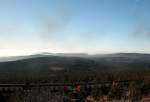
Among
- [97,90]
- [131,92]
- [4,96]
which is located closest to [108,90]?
[97,90]

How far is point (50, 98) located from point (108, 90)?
414 inches

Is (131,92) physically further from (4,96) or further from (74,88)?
(4,96)

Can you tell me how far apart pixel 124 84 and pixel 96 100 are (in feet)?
17.0

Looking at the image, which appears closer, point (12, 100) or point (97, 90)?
point (12, 100)

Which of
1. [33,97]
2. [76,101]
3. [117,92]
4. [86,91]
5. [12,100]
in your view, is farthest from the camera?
[86,91]

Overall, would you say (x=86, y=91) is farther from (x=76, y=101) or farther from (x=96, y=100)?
(x=76, y=101)

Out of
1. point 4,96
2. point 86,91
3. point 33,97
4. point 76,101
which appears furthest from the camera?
point 86,91

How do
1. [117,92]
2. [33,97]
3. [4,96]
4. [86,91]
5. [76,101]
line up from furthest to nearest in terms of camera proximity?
[86,91] < [117,92] < [4,96] < [76,101] < [33,97]

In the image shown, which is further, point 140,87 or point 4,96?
point 140,87

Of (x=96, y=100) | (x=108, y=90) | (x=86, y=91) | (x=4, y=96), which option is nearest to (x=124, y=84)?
(x=108, y=90)

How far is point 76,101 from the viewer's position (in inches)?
758

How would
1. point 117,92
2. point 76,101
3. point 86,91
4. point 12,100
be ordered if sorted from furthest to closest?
point 86,91, point 117,92, point 76,101, point 12,100

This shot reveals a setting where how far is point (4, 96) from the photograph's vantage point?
20.5m

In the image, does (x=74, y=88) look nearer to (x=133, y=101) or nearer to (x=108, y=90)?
(x=108, y=90)
